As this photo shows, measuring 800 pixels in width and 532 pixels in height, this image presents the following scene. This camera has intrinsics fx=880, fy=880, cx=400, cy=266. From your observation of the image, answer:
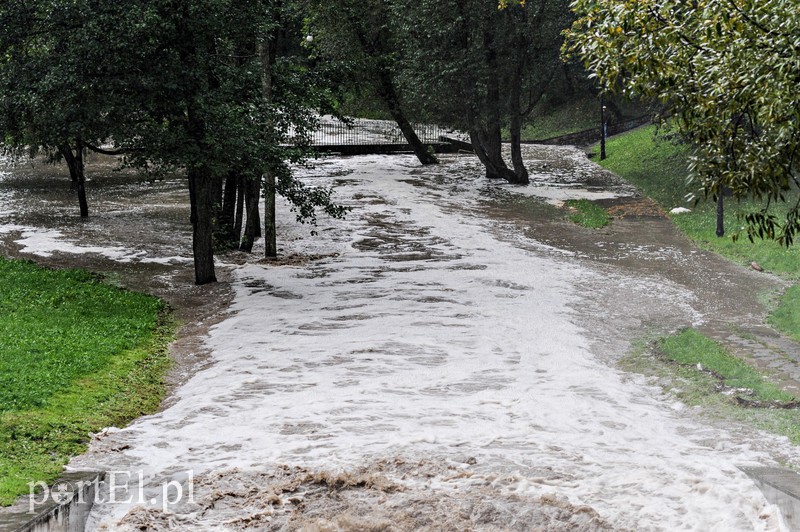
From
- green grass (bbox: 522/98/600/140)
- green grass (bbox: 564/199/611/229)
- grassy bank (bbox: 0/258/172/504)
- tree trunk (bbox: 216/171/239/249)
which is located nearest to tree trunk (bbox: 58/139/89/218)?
tree trunk (bbox: 216/171/239/249)

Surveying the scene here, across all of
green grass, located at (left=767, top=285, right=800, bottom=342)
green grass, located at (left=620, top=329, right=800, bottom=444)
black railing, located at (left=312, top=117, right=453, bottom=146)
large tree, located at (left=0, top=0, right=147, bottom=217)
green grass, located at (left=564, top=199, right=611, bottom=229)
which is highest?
large tree, located at (left=0, top=0, right=147, bottom=217)

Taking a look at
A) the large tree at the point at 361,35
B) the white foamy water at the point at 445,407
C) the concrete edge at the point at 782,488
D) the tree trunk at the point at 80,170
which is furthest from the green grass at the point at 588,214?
the concrete edge at the point at 782,488

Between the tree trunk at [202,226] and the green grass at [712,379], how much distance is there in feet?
31.2

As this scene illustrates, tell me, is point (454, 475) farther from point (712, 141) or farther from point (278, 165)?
point (278, 165)

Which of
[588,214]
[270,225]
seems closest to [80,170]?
[270,225]

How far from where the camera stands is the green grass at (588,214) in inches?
1102

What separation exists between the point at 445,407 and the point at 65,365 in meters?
5.42

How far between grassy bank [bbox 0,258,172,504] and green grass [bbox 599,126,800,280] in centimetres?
796

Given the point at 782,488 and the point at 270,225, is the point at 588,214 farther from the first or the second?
the point at 782,488

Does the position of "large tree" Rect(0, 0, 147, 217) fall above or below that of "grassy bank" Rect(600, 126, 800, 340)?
above

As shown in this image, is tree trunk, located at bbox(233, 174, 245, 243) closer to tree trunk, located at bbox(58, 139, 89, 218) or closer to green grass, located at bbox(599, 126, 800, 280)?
tree trunk, located at bbox(58, 139, 89, 218)

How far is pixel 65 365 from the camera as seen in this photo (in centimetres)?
1247

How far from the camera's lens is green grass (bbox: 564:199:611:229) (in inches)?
1102

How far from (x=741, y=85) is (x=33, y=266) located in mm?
15994
